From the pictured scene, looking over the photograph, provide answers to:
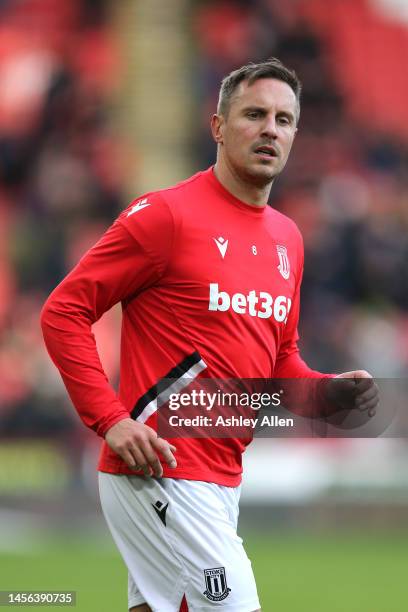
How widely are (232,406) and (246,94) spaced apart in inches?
37.2

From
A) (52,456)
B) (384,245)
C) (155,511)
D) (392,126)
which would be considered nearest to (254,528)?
(52,456)

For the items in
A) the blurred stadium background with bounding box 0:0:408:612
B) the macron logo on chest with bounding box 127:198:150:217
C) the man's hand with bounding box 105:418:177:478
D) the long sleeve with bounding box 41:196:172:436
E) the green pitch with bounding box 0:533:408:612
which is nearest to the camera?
the man's hand with bounding box 105:418:177:478

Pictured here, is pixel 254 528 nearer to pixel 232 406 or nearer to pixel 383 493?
pixel 383 493

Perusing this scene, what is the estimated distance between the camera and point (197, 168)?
1427cm

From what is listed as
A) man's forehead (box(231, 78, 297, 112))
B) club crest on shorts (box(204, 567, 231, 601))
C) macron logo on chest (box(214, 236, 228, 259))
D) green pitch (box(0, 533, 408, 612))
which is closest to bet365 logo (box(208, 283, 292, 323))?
macron logo on chest (box(214, 236, 228, 259))

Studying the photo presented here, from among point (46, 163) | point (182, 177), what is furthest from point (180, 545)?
point (182, 177)

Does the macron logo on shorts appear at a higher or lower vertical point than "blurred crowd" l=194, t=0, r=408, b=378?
lower

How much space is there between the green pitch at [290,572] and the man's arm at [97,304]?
133 inches

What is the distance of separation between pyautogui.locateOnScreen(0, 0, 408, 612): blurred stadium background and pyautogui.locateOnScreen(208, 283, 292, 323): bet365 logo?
3773 mm

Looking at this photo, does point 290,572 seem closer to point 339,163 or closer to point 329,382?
point 329,382

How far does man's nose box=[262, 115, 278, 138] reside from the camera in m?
3.75

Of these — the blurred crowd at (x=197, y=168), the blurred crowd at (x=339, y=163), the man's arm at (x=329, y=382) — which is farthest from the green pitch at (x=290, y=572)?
the man's arm at (x=329, y=382)

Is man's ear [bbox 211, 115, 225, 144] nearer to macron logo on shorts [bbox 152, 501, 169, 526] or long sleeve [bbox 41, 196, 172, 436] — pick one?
long sleeve [bbox 41, 196, 172, 436]

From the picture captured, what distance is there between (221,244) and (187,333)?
290mm
